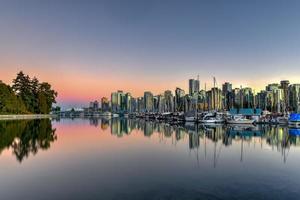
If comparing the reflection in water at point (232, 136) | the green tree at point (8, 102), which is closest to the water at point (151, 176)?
the reflection in water at point (232, 136)

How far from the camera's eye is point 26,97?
15375 centimetres

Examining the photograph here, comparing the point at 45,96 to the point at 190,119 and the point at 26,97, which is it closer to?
the point at 26,97

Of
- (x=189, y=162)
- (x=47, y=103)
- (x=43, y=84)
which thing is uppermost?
(x=43, y=84)

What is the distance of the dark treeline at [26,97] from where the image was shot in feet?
407

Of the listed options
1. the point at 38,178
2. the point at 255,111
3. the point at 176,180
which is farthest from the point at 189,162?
the point at 255,111

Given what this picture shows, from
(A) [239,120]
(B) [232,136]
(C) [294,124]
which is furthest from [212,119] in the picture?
(B) [232,136]

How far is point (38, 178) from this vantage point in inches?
803

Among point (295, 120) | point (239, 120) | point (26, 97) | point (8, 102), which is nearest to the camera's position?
point (295, 120)

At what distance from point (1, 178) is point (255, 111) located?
329 ft

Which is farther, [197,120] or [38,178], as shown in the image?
[197,120]

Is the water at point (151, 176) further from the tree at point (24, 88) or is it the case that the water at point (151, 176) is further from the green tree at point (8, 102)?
the tree at point (24, 88)

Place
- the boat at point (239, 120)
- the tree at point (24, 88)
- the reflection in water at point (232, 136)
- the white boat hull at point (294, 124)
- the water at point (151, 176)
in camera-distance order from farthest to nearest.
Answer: the tree at point (24, 88)
the boat at point (239, 120)
the white boat hull at point (294, 124)
the reflection in water at point (232, 136)
the water at point (151, 176)

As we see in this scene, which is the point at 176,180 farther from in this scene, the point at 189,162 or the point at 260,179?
the point at 189,162

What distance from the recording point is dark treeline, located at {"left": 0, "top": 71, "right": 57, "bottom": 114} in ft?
407
